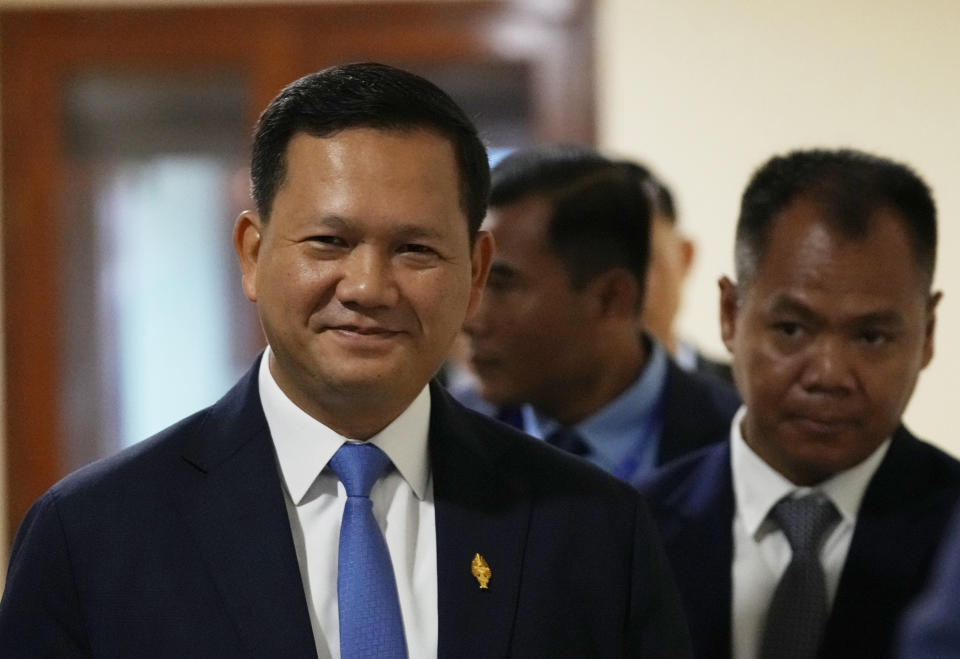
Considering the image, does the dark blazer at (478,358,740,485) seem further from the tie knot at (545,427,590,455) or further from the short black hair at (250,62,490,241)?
the short black hair at (250,62,490,241)

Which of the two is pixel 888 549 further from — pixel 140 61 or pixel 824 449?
pixel 140 61

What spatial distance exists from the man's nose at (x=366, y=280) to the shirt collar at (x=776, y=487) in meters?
0.67

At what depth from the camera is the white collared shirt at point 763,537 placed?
5.59 feet

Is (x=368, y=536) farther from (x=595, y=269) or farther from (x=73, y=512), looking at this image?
(x=595, y=269)

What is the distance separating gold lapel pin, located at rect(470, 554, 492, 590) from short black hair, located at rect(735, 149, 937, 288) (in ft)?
1.99

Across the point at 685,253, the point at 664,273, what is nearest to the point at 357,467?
the point at 664,273

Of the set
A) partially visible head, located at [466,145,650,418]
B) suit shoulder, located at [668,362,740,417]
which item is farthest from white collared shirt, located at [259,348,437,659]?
suit shoulder, located at [668,362,740,417]

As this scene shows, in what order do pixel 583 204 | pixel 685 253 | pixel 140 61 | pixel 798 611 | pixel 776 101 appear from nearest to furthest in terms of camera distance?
pixel 798 611, pixel 583 204, pixel 685 253, pixel 776 101, pixel 140 61

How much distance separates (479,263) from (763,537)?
0.57 meters

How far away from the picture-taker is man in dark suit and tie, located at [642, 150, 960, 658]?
5.48 feet

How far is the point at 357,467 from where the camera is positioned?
1.39 metres

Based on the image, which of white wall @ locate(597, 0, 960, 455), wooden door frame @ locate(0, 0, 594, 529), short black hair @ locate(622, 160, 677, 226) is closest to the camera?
short black hair @ locate(622, 160, 677, 226)

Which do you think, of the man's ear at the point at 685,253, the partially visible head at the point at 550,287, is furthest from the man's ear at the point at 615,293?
the man's ear at the point at 685,253

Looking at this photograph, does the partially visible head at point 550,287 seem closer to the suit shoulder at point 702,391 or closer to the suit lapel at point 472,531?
the suit shoulder at point 702,391
